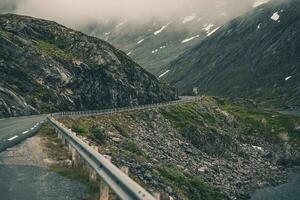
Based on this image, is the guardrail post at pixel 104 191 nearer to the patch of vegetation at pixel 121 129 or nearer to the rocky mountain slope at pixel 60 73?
the patch of vegetation at pixel 121 129

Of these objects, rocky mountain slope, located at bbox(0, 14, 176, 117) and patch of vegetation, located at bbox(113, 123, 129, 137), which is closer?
patch of vegetation, located at bbox(113, 123, 129, 137)

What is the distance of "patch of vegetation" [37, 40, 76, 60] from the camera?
9900 cm

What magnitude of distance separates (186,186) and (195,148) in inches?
1186

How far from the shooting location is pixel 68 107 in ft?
298

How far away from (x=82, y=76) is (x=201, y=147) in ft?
103

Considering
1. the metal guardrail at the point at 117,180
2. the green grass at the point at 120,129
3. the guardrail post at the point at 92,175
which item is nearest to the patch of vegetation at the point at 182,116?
the green grass at the point at 120,129

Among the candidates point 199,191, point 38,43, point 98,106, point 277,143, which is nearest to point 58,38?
point 38,43

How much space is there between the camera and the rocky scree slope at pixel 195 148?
43.5 m

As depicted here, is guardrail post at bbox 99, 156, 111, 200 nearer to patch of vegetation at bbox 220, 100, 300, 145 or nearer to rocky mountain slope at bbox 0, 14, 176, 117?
rocky mountain slope at bbox 0, 14, 176, 117

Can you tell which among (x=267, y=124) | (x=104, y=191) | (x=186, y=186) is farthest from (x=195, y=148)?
(x=104, y=191)

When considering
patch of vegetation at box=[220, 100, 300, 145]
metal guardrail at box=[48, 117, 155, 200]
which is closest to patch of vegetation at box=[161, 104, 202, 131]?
patch of vegetation at box=[220, 100, 300, 145]

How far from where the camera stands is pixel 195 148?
2987 inches

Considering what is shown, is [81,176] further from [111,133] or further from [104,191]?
[111,133]

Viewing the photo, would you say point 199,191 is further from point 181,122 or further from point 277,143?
point 277,143
